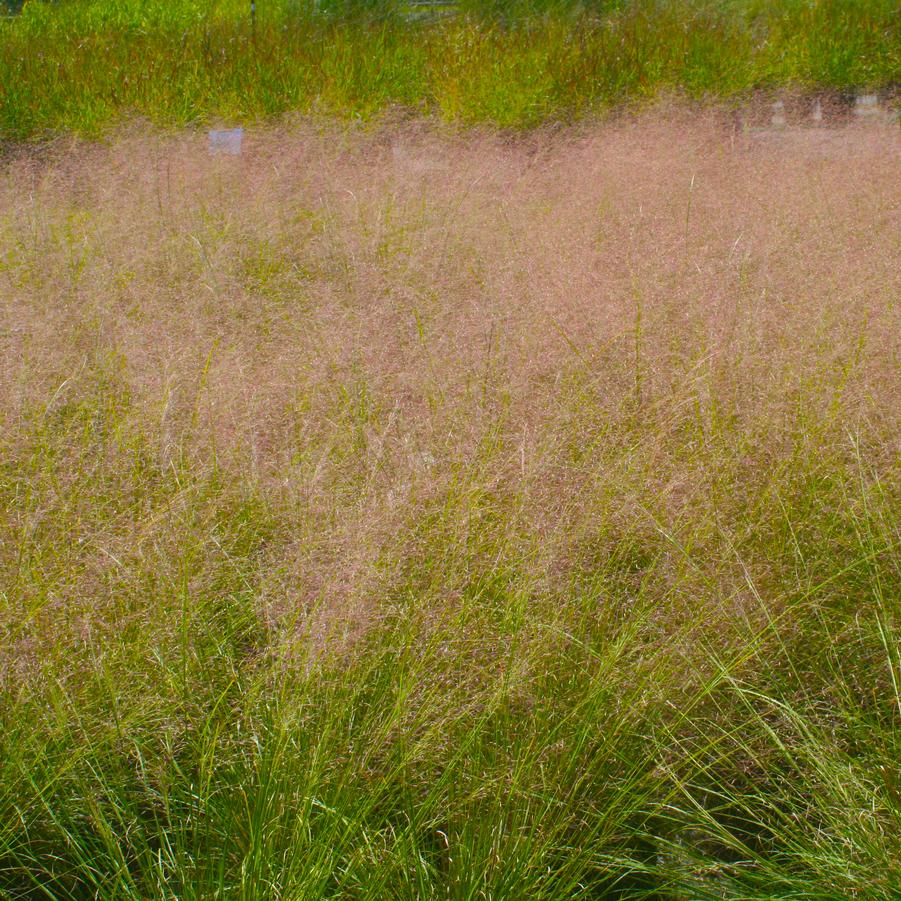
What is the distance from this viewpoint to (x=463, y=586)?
1.47 meters

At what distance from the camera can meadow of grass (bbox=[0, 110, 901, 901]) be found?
3.97 ft

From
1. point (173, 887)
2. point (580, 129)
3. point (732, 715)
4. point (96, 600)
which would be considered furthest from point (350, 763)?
point (580, 129)

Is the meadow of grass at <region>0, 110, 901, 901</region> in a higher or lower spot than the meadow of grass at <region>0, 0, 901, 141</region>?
lower

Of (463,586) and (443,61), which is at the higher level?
(443,61)

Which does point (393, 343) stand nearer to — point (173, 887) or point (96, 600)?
point (96, 600)

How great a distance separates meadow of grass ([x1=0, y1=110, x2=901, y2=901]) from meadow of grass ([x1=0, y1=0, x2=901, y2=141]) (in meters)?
2.68

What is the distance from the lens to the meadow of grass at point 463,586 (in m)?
1.21

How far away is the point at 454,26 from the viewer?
619cm

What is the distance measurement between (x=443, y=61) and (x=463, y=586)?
479 centimetres

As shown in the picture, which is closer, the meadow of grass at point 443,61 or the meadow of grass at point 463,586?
the meadow of grass at point 463,586

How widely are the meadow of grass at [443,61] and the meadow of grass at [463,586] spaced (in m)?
2.68

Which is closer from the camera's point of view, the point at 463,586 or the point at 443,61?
the point at 463,586

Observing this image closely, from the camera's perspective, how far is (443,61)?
5.55m

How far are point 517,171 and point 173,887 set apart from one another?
377cm
